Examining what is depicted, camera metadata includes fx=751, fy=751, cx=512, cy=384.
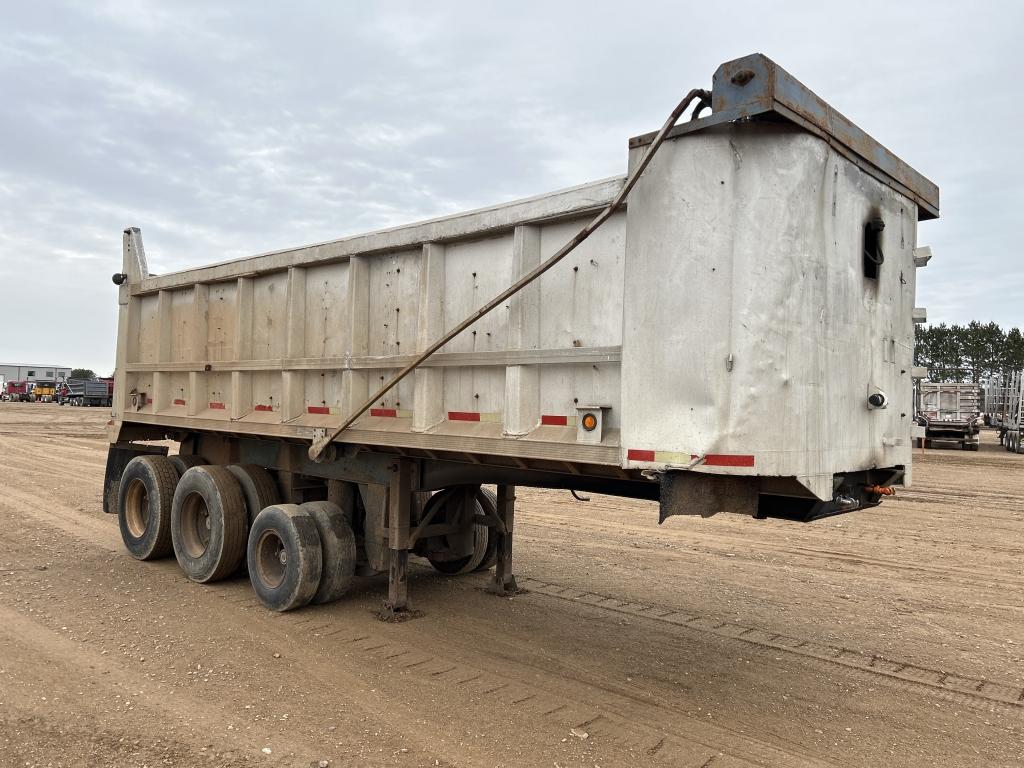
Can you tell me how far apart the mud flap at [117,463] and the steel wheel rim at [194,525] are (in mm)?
1629

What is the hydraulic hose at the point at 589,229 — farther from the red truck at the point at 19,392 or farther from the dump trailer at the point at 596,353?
the red truck at the point at 19,392

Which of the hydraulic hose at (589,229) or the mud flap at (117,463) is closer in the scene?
the hydraulic hose at (589,229)

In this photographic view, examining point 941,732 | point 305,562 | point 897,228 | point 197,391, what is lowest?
point 941,732

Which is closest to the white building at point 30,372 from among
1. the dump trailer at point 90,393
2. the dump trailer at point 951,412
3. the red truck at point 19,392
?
the red truck at point 19,392

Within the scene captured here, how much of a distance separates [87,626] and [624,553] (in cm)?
573

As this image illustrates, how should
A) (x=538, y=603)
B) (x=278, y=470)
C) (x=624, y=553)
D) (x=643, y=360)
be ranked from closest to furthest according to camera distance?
(x=643, y=360) < (x=538, y=603) < (x=278, y=470) < (x=624, y=553)

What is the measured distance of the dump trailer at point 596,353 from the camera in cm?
384

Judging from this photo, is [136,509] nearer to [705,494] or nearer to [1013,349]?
[705,494]

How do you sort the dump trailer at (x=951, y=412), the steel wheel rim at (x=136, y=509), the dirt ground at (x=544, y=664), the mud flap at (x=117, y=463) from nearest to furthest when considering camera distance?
the dirt ground at (x=544, y=664) → the steel wheel rim at (x=136, y=509) → the mud flap at (x=117, y=463) → the dump trailer at (x=951, y=412)

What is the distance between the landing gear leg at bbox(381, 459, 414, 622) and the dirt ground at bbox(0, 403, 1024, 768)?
0.78 ft

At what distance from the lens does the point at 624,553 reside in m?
9.16

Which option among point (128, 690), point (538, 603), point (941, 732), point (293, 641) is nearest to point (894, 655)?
point (941, 732)

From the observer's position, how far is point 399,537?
6270 mm

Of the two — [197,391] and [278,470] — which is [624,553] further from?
[197,391]
